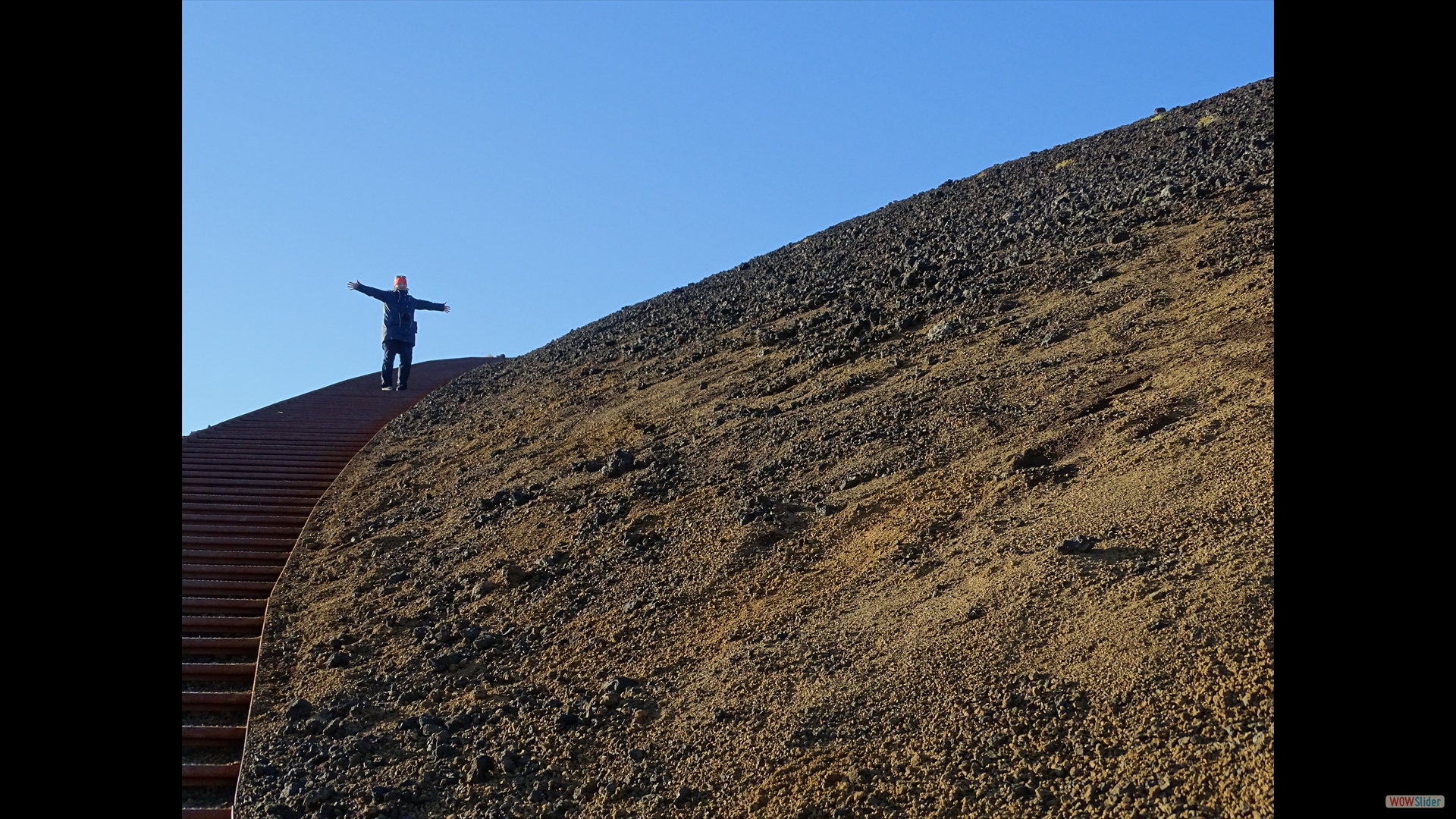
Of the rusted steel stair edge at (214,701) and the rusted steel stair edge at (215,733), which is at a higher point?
Answer: the rusted steel stair edge at (214,701)

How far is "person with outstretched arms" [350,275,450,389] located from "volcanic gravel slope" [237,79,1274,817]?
3.92 metres

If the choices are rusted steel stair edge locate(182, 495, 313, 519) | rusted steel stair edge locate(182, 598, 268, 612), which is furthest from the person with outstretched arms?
rusted steel stair edge locate(182, 598, 268, 612)

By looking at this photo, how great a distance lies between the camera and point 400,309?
15859 mm

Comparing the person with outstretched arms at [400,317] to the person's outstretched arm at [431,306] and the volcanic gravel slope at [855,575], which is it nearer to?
the person's outstretched arm at [431,306]

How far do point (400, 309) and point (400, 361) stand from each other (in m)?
1.67

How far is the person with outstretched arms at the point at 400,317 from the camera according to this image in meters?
15.7

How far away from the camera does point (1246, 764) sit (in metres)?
4.15

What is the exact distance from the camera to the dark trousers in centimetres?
1661

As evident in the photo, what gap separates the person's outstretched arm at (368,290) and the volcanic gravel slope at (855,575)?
3.90m

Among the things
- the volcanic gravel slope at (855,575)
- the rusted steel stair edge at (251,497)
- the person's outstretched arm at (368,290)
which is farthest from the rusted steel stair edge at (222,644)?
the person's outstretched arm at (368,290)

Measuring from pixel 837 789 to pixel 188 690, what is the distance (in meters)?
4.48

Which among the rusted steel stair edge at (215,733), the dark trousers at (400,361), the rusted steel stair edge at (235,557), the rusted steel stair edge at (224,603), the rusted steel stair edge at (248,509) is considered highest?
the dark trousers at (400,361)

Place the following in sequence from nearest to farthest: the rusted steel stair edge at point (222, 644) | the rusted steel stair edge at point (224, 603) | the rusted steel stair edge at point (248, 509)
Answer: the rusted steel stair edge at point (222, 644)
the rusted steel stair edge at point (224, 603)
the rusted steel stair edge at point (248, 509)
